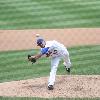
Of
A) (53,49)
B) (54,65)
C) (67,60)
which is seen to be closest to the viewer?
(53,49)

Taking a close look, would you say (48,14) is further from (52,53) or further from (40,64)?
(52,53)

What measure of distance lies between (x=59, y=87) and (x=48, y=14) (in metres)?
9.47

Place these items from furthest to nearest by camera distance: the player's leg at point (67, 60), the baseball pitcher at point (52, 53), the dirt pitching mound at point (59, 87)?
the player's leg at point (67, 60), the baseball pitcher at point (52, 53), the dirt pitching mound at point (59, 87)

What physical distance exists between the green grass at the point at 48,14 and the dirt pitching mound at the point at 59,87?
6880 mm

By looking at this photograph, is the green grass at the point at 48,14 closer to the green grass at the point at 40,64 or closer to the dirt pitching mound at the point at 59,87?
the green grass at the point at 40,64

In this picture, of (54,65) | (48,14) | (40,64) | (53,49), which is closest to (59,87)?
(54,65)

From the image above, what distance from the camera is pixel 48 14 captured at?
20.1 metres

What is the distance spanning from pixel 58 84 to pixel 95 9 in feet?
32.7

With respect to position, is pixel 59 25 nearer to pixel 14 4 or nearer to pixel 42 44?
pixel 14 4

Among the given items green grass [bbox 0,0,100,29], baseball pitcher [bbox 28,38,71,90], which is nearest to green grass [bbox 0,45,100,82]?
baseball pitcher [bbox 28,38,71,90]

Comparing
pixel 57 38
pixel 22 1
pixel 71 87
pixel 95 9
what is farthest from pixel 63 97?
pixel 22 1

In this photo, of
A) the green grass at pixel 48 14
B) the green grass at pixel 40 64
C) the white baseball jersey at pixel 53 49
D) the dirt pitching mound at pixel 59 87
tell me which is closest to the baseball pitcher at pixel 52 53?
the white baseball jersey at pixel 53 49

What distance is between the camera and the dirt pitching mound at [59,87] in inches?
410

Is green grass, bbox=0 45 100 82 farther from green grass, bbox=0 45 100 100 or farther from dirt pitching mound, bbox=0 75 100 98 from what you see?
dirt pitching mound, bbox=0 75 100 98
